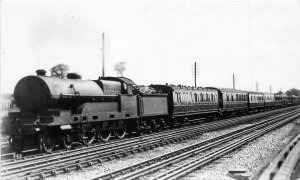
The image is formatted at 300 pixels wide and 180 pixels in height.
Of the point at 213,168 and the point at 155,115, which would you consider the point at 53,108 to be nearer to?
the point at 213,168

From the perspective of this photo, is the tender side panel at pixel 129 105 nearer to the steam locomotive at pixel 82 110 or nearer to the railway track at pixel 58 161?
the steam locomotive at pixel 82 110

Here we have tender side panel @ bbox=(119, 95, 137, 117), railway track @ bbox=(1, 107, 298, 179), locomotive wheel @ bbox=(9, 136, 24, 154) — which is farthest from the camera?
tender side panel @ bbox=(119, 95, 137, 117)

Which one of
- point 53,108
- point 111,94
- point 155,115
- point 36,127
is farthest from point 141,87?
point 36,127

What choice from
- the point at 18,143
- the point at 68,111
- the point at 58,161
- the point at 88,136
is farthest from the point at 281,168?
the point at 88,136

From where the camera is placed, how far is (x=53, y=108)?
39.7 ft

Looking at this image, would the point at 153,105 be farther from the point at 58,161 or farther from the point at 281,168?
the point at 281,168

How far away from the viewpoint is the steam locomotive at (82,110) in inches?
452

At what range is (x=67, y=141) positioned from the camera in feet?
40.8

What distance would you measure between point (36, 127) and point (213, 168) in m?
5.91

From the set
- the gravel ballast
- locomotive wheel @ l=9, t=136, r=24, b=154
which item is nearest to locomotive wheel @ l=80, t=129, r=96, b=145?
locomotive wheel @ l=9, t=136, r=24, b=154

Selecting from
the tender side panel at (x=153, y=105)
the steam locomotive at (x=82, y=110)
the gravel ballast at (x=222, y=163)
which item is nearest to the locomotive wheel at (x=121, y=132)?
the steam locomotive at (x=82, y=110)

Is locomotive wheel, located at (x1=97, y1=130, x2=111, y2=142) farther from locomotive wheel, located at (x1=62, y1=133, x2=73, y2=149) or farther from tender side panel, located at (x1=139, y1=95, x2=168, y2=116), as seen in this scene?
tender side panel, located at (x1=139, y1=95, x2=168, y2=116)

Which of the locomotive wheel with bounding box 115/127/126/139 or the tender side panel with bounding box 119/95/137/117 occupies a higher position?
the tender side panel with bounding box 119/95/137/117

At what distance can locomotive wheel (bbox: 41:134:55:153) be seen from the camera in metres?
11.4
